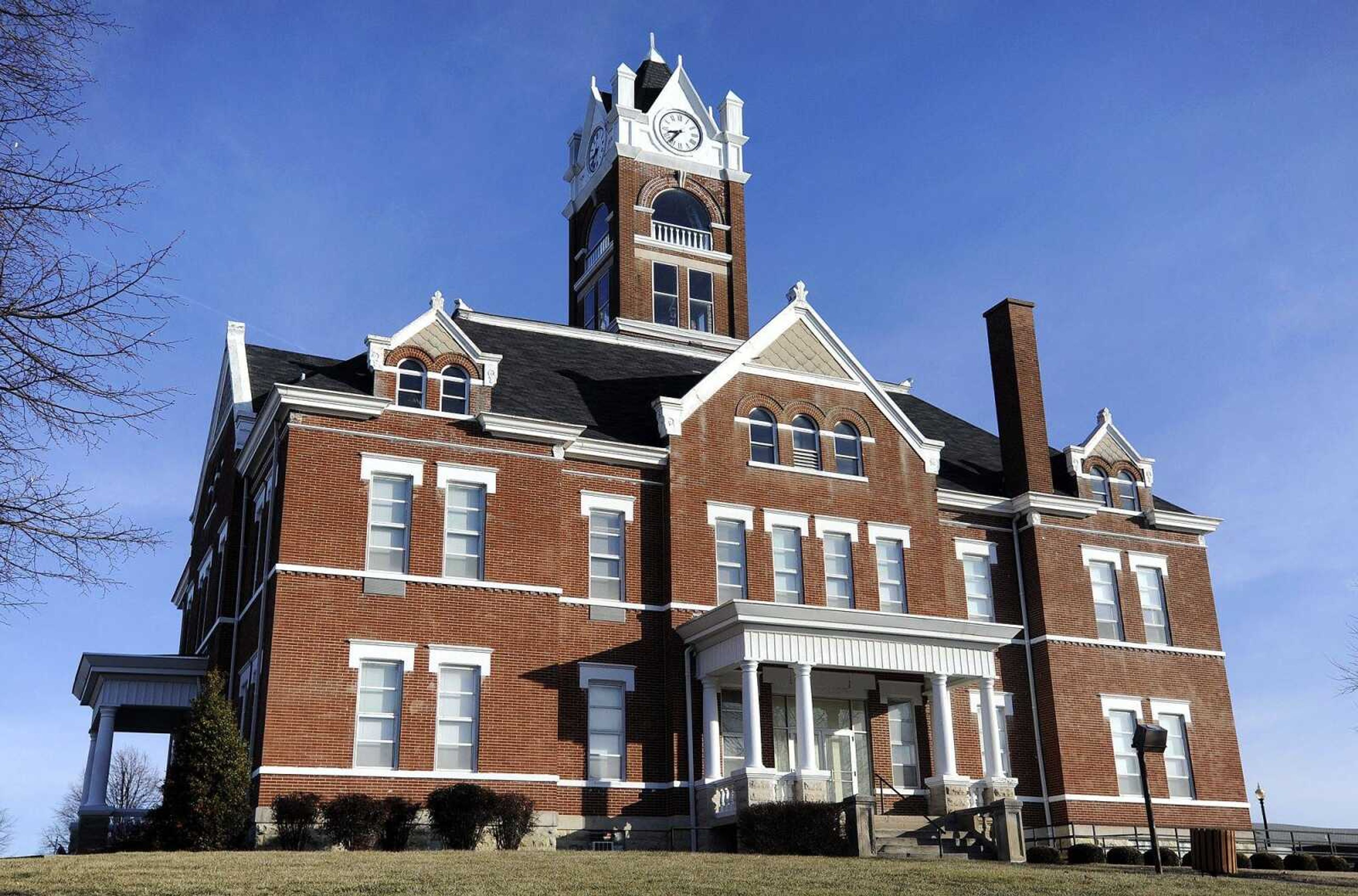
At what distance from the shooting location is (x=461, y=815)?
26.2 meters

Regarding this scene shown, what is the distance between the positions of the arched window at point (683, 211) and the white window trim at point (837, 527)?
1797 centimetres

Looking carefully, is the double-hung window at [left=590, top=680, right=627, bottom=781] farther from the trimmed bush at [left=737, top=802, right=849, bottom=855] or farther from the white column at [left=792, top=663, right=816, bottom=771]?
the trimmed bush at [left=737, top=802, right=849, bottom=855]

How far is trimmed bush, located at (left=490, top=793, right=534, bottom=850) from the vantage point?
26531 millimetres

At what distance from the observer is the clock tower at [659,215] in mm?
47250

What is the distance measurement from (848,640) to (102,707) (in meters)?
17.1

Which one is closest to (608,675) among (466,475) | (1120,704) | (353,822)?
(466,475)

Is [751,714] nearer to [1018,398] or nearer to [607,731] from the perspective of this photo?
[607,731]

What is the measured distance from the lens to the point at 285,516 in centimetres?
2844

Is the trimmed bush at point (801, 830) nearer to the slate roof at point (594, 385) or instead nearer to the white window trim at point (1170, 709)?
the slate roof at point (594, 385)

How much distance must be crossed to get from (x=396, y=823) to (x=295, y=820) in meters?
1.87

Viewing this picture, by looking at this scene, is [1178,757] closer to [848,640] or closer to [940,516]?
[940,516]

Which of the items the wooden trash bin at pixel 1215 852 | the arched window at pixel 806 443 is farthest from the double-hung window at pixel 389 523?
the wooden trash bin at pixel 1215 852

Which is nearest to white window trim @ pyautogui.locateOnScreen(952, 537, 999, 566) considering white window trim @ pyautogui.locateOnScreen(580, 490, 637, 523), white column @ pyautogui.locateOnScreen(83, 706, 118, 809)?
white window trim @ pyautogui.locateOnScreen(580, 490, 637, 523)

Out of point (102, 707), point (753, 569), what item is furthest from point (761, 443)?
point (102, 707)
